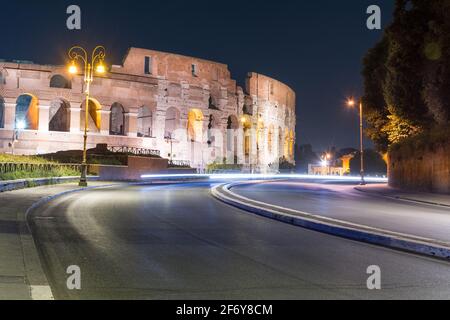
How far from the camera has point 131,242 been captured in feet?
30.2

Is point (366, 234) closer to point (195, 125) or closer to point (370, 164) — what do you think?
point (195, 125)

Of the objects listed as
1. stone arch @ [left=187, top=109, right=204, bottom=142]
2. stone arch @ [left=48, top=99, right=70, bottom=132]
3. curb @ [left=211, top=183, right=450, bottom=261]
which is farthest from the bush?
stone arch @ [left=187, top=109, right=204, bottom=142]

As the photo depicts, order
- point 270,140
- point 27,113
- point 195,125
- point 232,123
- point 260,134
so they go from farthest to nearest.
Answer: point 270,140 < point 260,134 < point 232,123 < point 195,125 < point 27,113

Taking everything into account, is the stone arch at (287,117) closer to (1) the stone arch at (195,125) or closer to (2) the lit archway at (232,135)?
(2) the lit archway at (232,135)

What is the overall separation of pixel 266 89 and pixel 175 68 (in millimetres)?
19520

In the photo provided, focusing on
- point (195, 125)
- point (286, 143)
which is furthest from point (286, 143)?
point (195, 125)

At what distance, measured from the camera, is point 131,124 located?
6022 centimetres

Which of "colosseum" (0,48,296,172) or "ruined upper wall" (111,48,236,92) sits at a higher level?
"ruined upper wall" (111,48,236,92)

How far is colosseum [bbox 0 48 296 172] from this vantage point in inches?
2114

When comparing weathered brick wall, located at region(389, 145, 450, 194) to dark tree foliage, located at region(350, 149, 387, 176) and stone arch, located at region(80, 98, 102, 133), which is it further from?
dark tree foliage, located at region(350, 149, 387, 176)

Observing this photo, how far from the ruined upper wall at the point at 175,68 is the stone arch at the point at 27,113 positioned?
10.0 metres

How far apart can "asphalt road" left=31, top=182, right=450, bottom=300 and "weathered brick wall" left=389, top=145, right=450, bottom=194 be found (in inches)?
623
